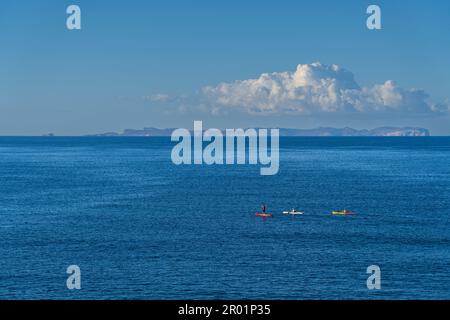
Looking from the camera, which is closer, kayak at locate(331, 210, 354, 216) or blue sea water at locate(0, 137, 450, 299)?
blue sea water at locate(0, 137, 450, 299)

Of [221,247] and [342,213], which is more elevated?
[342,213]

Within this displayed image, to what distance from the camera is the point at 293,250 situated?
4080 inches

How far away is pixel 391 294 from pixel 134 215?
76.1 m

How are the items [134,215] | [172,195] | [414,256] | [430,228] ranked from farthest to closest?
[172,195] < [134,215] < [430,228] < [414,256]

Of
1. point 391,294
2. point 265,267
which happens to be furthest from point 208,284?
point 391,294

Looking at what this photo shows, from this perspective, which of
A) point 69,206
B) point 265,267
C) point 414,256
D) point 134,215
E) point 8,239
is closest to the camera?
point 265,267

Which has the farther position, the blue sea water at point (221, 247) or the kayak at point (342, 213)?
the kayak at point (342, 213)

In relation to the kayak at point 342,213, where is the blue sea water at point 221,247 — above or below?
below

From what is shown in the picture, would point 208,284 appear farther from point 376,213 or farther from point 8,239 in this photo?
point 376,213

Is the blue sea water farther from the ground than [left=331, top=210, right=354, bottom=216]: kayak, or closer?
closer

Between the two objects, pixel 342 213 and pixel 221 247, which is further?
pixel 342 213
